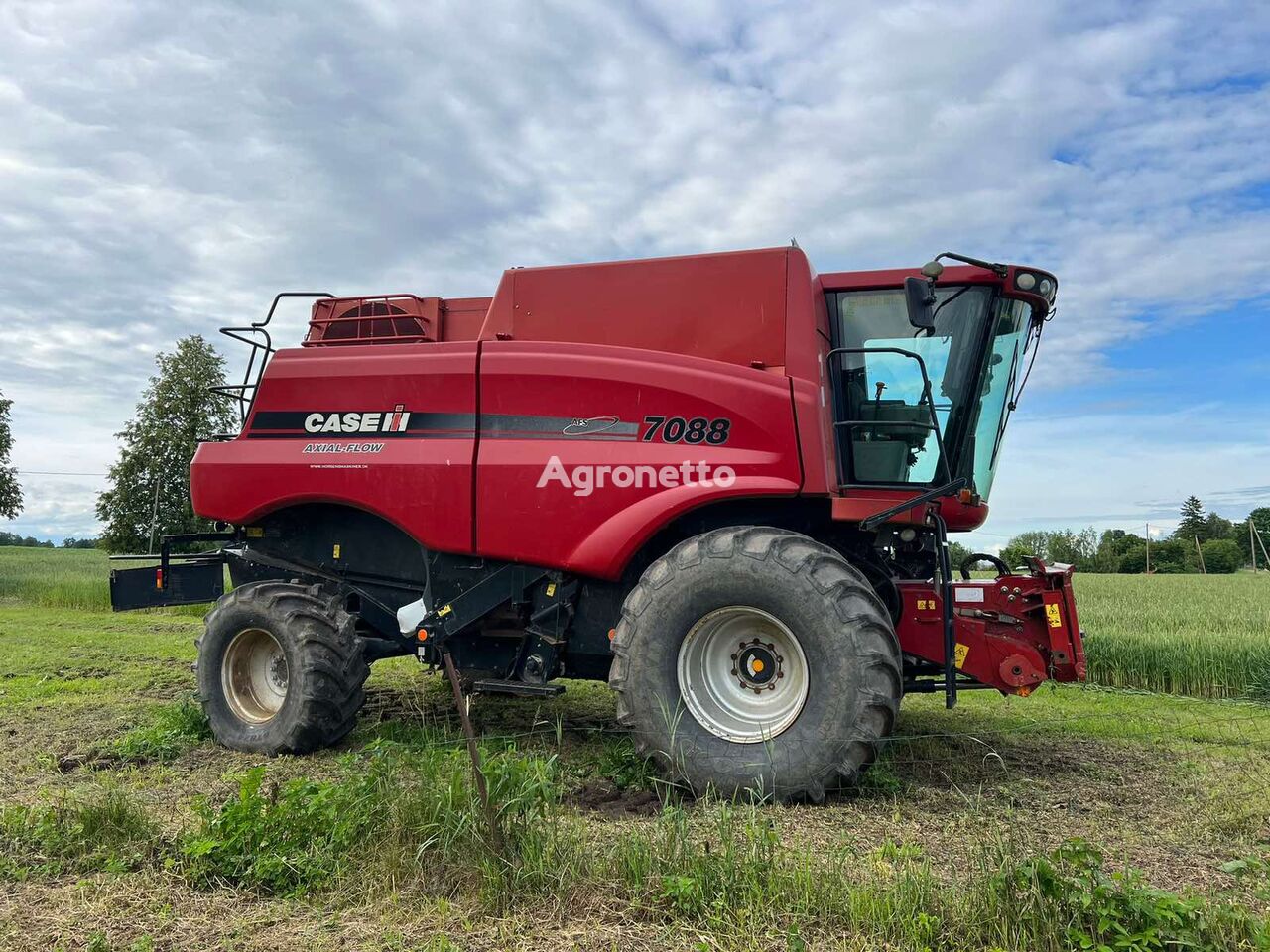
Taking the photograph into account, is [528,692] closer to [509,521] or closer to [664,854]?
[509,521]

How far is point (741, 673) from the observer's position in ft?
16.2

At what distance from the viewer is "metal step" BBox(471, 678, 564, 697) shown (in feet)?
18.2

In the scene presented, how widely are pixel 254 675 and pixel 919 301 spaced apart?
195 inches

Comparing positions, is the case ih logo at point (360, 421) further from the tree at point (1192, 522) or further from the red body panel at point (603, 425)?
the tree at point (1192, 522)

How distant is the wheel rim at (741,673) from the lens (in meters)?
4.76

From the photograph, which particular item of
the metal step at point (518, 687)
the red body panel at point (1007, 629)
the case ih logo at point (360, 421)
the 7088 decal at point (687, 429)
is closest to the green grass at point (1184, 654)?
the red body panel at point (1007, 629)

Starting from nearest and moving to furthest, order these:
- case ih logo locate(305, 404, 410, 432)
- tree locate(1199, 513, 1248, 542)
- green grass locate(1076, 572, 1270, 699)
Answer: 1. case ih logo locate(305, 404, 410, 432)
2. green grass locate(1076, 572, 1270, 699)
3. tree locate(1199, 513, 1248, 542)

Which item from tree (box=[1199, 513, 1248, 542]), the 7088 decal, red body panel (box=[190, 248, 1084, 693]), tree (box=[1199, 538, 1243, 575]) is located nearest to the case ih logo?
red body panel (box=[190, 248, 1084, 693])

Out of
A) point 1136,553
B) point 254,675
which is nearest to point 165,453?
point 254,675

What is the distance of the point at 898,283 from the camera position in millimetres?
5723

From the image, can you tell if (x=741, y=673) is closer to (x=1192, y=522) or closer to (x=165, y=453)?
(x=165, y=453)

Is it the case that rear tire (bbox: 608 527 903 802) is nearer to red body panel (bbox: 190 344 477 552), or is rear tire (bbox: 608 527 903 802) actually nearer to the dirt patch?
the dirt patch

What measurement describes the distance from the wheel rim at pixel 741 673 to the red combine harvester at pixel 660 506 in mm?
13

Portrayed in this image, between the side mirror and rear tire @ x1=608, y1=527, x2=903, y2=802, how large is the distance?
4.47 feet
